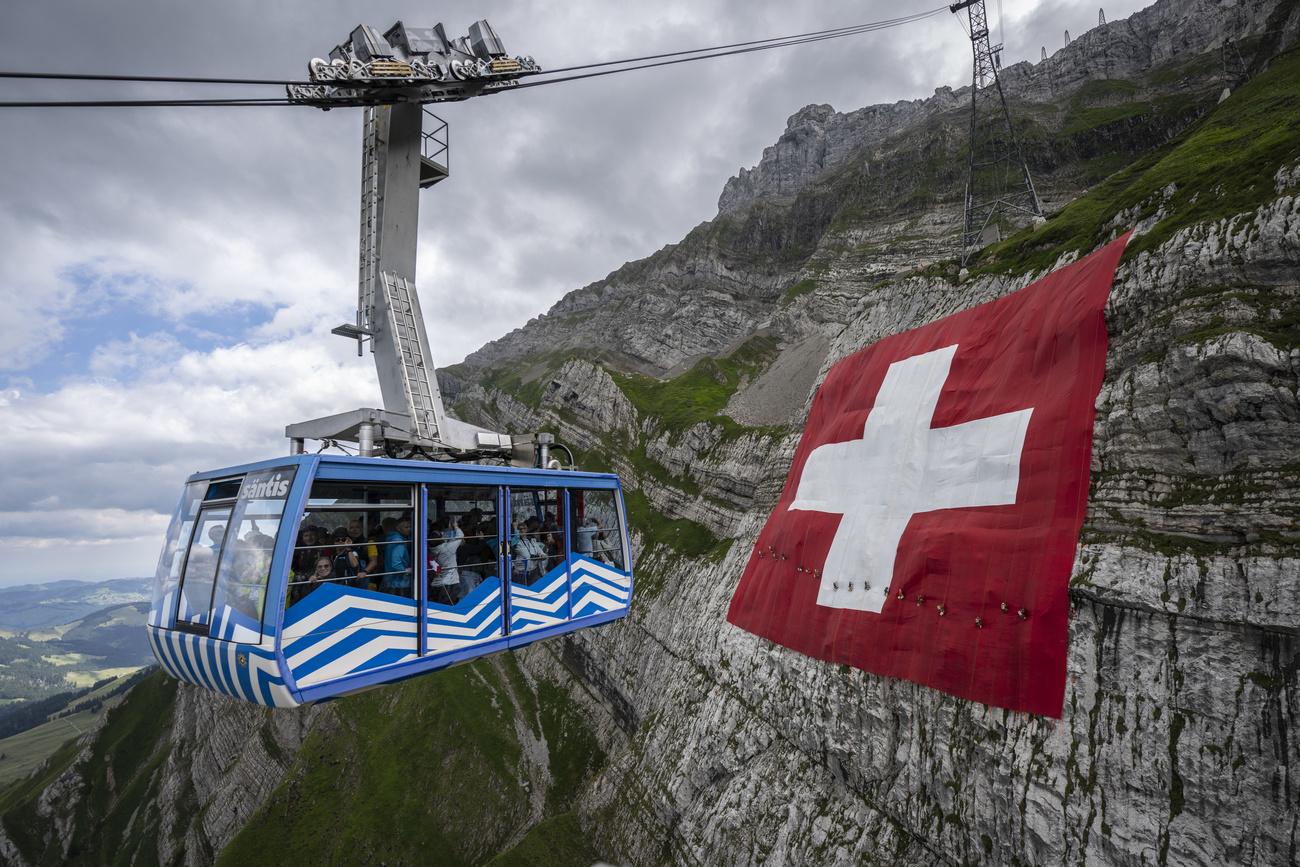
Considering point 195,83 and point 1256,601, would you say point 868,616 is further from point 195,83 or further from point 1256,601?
point 195,83

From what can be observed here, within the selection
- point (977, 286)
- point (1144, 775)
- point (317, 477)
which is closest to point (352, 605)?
point (317, 477)

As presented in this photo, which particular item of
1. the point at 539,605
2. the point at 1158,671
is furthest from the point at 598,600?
the point at 1158,671

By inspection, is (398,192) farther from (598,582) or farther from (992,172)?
(992,172)

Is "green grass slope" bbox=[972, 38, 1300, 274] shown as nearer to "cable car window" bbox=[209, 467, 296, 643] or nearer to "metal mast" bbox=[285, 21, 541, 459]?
"metal mast" bbox=[285, 21, 541, 459]

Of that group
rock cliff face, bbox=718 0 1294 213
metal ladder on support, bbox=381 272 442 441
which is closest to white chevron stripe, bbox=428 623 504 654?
metal ladder on support, bbox=381 272 442 441

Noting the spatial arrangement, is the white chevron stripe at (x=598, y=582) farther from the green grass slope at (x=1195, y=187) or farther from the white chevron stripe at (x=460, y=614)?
the green grass slope at (x=1195, y=187)

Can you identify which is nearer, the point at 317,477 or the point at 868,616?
the point at 317,477

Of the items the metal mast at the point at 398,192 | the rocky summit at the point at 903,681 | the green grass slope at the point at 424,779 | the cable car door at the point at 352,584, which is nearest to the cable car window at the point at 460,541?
the cable car door at the point at 352,584
